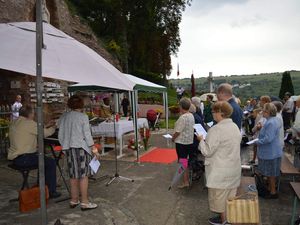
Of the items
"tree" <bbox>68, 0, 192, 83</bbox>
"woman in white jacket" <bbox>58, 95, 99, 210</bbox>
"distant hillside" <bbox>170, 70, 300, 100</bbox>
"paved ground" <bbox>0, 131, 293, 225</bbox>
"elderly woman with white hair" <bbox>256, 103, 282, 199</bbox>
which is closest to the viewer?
"paved ground" <bbox>0, 131, 293, 225</bbox>

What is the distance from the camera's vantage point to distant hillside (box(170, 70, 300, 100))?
137 feet

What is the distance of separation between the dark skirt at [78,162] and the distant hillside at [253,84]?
930 inches

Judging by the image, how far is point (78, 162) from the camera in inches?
208

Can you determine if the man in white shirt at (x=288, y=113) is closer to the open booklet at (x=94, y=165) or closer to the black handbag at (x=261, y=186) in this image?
the black handbag at (x=261, y=186)

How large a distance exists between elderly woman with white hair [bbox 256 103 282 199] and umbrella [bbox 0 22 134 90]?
2445mm

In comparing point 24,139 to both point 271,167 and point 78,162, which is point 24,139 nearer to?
point 78,162

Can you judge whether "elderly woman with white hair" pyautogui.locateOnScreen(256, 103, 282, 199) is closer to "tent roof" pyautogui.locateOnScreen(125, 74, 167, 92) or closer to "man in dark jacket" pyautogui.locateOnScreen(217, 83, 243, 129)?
"man in dark jacket" pyautogui.locateOnScreen(217, 83, 243, 129)

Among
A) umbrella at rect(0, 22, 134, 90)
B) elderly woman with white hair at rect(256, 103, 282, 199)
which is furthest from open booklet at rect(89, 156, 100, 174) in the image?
elderly woman with white hair at rect(256, 103, 282, 199)

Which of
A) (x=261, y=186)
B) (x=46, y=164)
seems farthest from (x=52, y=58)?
(x=261, y=186)

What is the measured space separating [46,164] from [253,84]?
58165 mm

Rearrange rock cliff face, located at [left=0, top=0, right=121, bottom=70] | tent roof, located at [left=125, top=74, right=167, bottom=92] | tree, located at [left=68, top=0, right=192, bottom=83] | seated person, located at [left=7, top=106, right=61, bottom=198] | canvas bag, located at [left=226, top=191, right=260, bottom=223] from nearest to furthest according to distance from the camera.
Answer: canvas bag, located at [left=226, top=191, right=260, bottom=223]
seated person, located at [left=7, top=106, right=61, bottom=198]
tent roof, located at [left=125, top=74, right=167, bottom=92]
rock cliff face, located at [left=0, top=0, right=121, bottom=70]
tree, located at [left=68, top=0, right=192, bottom=83]

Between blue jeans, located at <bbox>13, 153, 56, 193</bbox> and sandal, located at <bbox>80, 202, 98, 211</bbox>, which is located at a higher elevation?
blue jeans, located at <bbox>13, 153, 56, 193</bbox>

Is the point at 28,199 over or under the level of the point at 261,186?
over

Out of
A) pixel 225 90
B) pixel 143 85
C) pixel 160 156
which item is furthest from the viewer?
pixel 143 85
